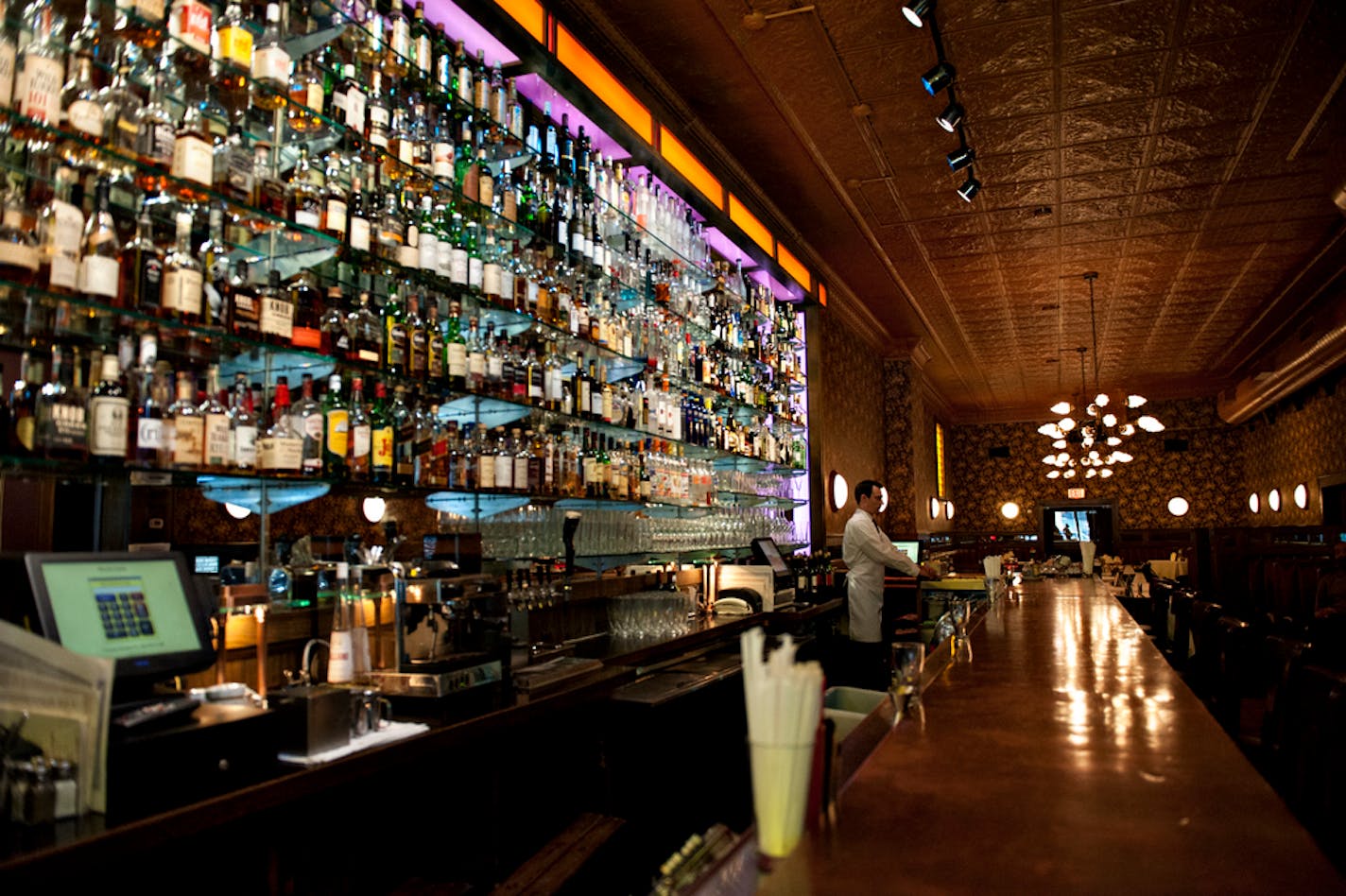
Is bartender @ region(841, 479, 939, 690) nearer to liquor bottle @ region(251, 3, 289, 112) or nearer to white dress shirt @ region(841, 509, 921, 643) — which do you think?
white dress shirt @ region(841, 509, 921, 643)

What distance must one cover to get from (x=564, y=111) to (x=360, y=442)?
214 cm

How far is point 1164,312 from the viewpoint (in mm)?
10727

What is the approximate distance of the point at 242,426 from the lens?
98.3 inches

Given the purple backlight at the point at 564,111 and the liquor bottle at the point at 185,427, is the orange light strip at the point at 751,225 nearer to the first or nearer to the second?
the purple backlight at the point at 564,111

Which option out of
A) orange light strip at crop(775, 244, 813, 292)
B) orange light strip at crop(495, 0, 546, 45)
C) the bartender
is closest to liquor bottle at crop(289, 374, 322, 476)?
orange light strip at crop(495, 0, 546, 45)

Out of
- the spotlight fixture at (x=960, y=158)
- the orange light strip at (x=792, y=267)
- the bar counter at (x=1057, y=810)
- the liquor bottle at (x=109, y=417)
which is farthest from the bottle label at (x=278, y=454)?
the orange light strip at (x=792, y=267)

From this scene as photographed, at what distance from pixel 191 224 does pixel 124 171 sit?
220mm

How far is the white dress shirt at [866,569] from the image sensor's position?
20.7 ft

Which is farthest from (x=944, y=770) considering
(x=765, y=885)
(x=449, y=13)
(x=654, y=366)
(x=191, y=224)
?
(x=654, y=366)

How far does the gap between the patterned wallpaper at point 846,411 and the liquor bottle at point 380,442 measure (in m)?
5.12

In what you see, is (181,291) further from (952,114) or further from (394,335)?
(952,114)

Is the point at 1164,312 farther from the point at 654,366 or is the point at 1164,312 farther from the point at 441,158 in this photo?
the point at 441,158

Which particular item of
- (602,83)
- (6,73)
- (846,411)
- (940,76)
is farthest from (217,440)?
(846,411)

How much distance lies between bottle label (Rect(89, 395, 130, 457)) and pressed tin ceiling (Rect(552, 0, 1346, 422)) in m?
3.04
